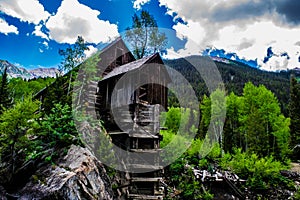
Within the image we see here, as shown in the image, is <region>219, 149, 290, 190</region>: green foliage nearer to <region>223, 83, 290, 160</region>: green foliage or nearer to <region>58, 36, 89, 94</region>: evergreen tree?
<region>223, 83, 290, 160</region>: green foliage

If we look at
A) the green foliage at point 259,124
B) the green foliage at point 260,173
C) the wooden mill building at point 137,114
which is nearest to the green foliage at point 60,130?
the wooden mill building at point 137,114

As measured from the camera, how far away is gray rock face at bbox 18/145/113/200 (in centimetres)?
772

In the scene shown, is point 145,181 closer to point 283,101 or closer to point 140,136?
point 140,136

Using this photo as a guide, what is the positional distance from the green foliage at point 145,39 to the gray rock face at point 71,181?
802 inches

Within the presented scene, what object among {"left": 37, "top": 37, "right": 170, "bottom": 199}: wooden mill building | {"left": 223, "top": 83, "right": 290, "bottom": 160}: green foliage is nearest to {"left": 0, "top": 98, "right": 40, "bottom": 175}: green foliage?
{"left": 37, "top": 37, "right": 170, "bottom": 199}: wooden mill building

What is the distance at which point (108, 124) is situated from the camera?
15.9 meters

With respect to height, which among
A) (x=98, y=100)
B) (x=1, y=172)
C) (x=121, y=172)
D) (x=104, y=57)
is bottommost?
(x=121, y=172)

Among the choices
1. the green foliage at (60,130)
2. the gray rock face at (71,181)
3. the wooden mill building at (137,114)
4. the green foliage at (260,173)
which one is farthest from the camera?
the green foliage at (260,173)

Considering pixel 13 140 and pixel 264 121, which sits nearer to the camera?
pixel 13 140

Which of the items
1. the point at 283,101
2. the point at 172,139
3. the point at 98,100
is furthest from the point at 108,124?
the point at 283,101

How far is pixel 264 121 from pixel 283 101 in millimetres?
51343

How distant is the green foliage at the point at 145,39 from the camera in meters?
28.5

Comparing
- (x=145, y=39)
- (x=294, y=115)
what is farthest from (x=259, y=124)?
(x=145, y=39)

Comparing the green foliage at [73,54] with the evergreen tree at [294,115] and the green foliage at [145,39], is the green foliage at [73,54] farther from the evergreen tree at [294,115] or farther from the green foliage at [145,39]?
the evergreen tree at [294,115]
